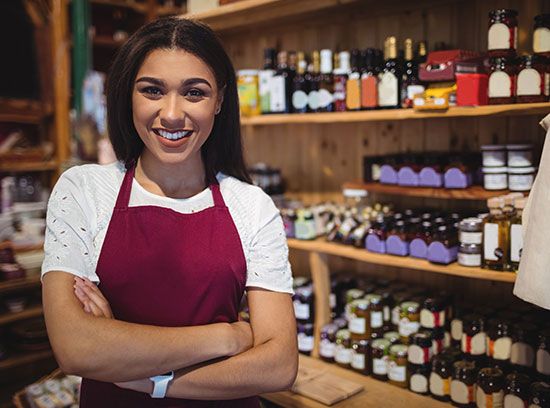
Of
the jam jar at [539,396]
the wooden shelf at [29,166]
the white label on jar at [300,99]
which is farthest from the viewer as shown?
the wooden shelf at [29,166]

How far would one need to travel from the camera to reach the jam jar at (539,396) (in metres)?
1.66

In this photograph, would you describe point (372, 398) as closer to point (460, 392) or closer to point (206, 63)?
point (460, 392)

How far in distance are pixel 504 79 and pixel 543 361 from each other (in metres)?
0.87

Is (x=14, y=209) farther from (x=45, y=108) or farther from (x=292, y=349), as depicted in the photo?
(x=292, y=349)

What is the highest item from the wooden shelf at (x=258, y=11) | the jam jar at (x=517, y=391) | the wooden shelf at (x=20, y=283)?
the wooden shelf at (x=258, y=11)

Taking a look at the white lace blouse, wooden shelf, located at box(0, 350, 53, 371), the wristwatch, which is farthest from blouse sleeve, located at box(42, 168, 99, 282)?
wooden shelf, located at box(0, 350, 53, 371)

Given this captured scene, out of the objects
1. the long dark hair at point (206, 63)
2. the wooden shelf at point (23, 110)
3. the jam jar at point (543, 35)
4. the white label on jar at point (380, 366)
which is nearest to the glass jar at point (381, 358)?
the white label on jar at point (380, 366)

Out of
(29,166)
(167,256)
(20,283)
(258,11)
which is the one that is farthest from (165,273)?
(29,166)

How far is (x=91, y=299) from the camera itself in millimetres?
1247

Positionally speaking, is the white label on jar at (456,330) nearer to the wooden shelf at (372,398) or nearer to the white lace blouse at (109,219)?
the wooden shelf at (372,398)

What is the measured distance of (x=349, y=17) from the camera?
2.46 meters

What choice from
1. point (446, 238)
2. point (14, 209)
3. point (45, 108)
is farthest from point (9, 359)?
point (446, 238)

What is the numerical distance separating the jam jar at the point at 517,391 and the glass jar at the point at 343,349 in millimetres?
609

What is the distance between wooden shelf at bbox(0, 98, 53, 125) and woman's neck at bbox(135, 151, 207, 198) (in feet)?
8.11
